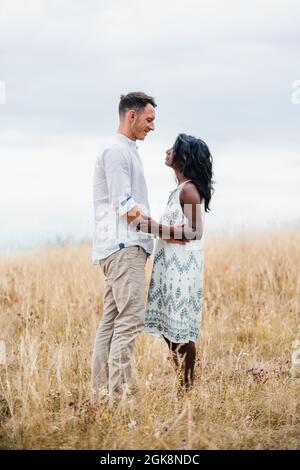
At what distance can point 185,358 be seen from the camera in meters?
5.32

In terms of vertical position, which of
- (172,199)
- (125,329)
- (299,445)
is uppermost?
(172,199)

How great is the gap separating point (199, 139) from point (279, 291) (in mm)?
4759

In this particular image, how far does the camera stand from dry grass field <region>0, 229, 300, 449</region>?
464 centimetres

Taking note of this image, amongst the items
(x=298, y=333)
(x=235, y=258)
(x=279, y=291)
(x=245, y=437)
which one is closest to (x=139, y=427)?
(x=245, y=437)

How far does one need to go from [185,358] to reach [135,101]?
5.89 feet

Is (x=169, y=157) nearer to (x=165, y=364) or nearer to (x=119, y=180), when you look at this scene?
(x=119, y=180)

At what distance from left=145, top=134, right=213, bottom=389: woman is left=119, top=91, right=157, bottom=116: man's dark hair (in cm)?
34

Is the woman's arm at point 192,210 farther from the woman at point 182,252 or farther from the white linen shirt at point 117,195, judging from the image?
the white linen shirt at point 117,195

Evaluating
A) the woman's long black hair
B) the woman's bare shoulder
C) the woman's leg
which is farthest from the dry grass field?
the woman's long black hair

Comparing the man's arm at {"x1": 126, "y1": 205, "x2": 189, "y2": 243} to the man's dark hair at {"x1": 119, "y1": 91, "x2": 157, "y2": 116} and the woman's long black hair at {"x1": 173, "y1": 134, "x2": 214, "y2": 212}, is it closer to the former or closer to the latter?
the woman's long black hair at {"x1": 173, "y1": 134, "x2": 214, "y2": 212}

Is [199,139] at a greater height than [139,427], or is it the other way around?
[199,139]

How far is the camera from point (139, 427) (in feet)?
15.0
